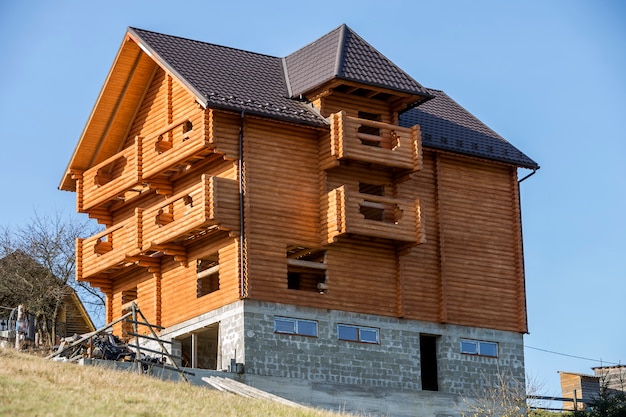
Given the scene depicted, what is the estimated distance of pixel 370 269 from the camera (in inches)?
2057

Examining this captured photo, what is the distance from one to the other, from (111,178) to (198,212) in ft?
31.6

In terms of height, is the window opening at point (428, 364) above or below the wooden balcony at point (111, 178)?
below

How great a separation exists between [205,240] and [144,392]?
10915 mm

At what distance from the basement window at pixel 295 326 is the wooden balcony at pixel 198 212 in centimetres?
345

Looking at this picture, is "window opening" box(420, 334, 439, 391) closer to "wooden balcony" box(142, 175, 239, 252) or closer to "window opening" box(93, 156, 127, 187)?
"wooden balcony" box(142, 175, 239, 252)

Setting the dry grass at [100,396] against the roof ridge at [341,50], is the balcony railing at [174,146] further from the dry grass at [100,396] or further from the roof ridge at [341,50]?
the dry grass at [100,396]

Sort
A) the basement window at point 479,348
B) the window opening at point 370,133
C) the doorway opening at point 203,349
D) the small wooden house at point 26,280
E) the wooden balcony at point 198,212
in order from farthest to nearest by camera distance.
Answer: the small wooden house at point 26,280, the basement window at point 479,348, the doorway opening at point 203,349, the window opening at point 370,133, the wooden balcony at point 198,212

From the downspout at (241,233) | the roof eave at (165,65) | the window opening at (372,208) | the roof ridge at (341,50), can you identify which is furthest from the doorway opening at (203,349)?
the roof ridge at (341,50)

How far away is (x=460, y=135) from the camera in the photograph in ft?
186

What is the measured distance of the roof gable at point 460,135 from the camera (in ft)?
183

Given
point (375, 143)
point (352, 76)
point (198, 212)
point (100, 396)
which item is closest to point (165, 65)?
point (198, 212)

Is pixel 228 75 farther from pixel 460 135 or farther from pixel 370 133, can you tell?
pixel 460 135

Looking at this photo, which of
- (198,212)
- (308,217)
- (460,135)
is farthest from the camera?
(460,135)

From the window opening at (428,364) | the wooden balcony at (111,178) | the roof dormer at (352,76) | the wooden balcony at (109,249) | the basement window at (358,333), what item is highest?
the roof dormer at (352,76)
